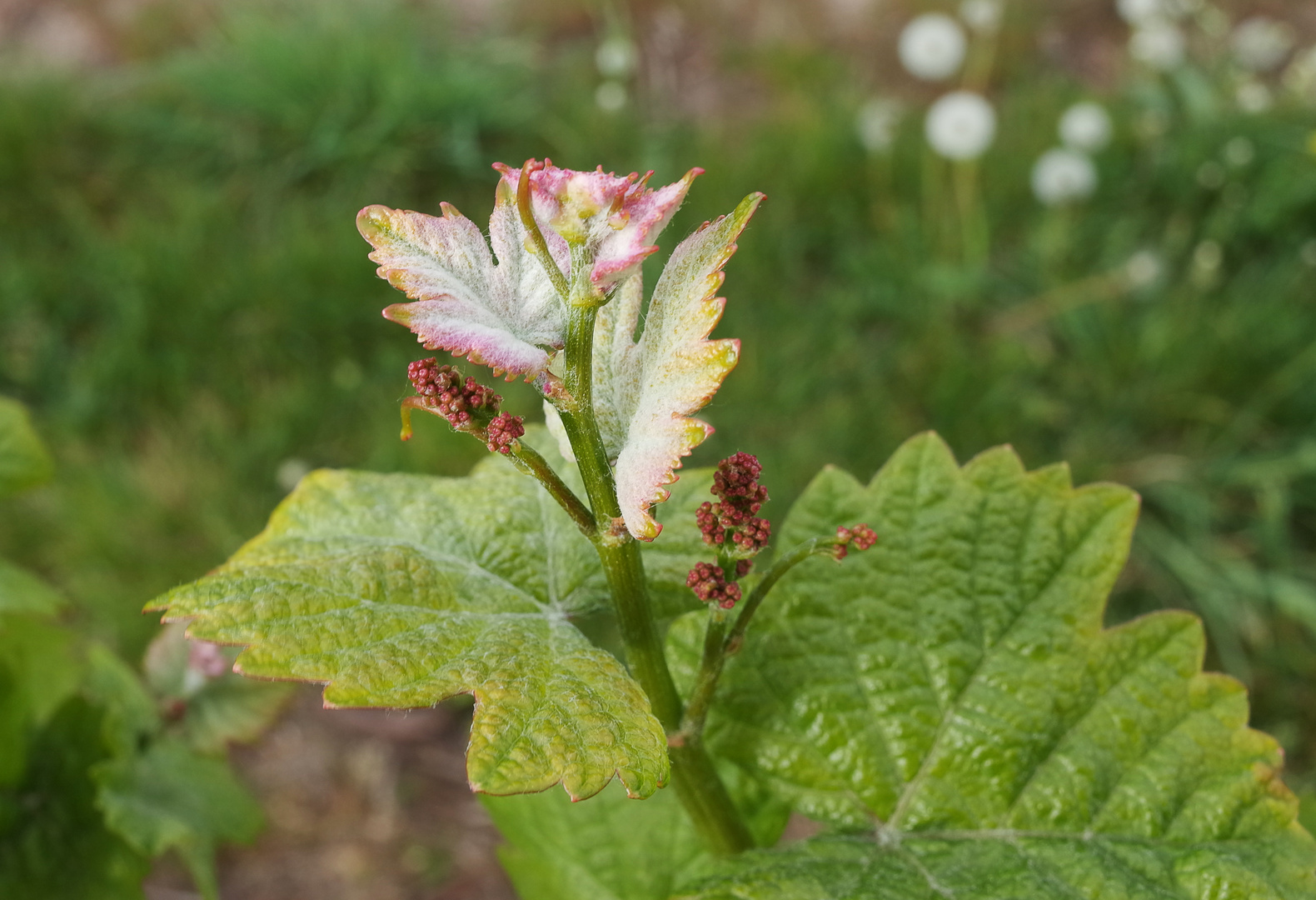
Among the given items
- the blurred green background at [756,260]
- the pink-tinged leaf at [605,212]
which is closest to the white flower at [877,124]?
the blurred green background at [756,260]

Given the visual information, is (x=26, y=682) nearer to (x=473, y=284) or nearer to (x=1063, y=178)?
(x=473, y=284)

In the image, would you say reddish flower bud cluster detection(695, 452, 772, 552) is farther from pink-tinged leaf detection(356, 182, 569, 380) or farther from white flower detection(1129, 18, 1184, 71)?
white flower detection(1129, 18, 1184, 71)

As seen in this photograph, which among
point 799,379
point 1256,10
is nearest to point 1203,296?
point 799,379

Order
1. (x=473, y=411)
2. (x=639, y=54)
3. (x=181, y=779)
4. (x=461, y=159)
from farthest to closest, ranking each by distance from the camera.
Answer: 1. (x=639, y=54)
2. (x=461, y=159)
3. (x=181, y=779)
4. (x=473, y=411)

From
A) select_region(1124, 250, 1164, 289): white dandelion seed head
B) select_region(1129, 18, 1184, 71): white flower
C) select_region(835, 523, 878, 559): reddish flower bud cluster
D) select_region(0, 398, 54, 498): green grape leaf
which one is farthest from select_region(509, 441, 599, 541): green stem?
select_region(1129, 18, 1184, 71): white flower

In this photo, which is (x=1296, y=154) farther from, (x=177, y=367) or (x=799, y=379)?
(x=177, y=367)
